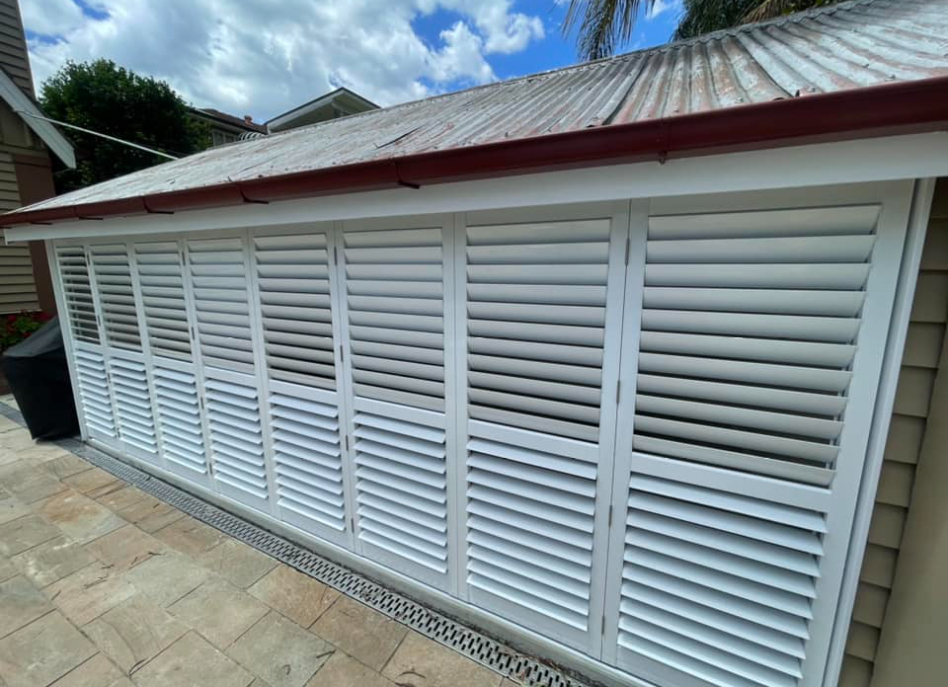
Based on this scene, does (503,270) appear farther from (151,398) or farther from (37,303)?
(37,303)

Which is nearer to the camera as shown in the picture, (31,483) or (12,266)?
(31,483)

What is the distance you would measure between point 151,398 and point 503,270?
3534 millimetres

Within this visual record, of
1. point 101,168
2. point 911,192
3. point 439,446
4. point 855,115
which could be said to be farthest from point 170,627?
point 101,168

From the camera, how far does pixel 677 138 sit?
1.16 meters

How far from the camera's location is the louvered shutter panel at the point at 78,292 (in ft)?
12.5

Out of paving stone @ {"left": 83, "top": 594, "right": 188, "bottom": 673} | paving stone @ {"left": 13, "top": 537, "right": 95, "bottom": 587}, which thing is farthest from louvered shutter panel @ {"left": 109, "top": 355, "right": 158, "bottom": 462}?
paving stone @ {"left": 83, "top": 594, "right": 188, "bottom": 673}

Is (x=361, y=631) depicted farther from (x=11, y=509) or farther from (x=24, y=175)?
(x=24, y=175)

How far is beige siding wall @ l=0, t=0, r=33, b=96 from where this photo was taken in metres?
6.97

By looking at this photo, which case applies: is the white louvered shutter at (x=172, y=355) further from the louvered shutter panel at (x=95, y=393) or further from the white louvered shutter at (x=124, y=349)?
the louvered shutter panel at (x=95, y=393)

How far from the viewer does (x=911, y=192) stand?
119cm

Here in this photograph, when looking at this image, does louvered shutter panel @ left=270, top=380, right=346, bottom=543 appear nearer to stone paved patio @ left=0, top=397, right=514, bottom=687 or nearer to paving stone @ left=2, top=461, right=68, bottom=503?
stone paved patio @ left=0, top=397, right=514, bottom=687

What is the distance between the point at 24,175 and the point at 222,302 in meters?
6.72

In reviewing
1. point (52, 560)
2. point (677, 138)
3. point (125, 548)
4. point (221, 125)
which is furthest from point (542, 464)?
point (221, 125)

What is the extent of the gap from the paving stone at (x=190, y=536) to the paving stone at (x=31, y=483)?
4.79 ft
